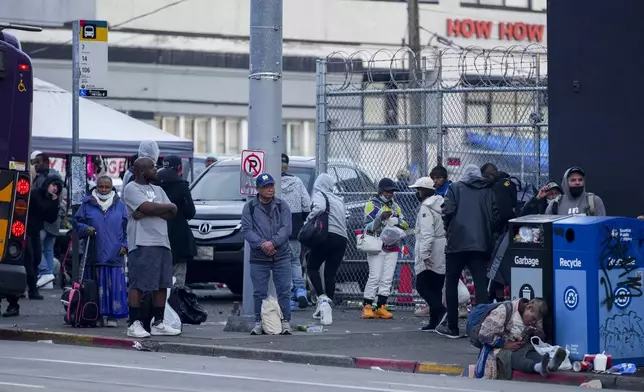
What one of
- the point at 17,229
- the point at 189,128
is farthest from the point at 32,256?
the point at 189,128

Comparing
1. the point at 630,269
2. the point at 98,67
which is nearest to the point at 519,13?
the point at 98,67

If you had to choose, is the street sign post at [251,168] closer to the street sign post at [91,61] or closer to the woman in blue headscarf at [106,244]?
the woman in blue headscarf at [106,244]

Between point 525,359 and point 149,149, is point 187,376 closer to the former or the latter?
point 525,359

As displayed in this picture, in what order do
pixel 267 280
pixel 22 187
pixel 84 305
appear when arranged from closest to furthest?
pixel 22 187, pixel 267 280, pixel 84 305

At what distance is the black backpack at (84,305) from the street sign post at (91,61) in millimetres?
2519

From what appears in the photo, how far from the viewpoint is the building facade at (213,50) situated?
41.4m

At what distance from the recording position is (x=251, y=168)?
15.3m

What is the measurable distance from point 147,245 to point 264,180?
56.0 inches

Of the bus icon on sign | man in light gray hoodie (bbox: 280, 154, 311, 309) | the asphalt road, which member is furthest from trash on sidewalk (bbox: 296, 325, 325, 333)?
the bus icon on sign

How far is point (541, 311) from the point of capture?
1241 centimetres

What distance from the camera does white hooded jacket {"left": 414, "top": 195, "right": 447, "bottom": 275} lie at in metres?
15.4

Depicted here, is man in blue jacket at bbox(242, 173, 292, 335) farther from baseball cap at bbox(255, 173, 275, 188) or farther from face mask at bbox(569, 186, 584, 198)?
face mask at bbox(569, 186, 584, 198)

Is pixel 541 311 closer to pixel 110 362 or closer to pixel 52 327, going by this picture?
pixel 110 362

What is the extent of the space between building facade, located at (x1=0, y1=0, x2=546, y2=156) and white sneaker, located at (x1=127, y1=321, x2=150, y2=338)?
2625 centimetres
